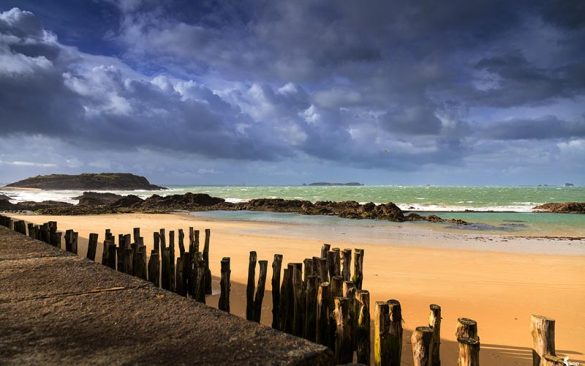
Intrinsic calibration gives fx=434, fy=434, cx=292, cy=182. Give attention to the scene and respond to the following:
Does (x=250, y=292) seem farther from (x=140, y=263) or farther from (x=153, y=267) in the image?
(x=140, y=263)

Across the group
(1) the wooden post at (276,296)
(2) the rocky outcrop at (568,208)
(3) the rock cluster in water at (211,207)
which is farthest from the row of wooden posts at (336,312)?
(2) the rocky outcrop at (568,208)

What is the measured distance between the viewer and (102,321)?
12.3 ft

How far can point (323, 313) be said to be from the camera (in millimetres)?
4957

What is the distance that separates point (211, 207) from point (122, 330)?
36.0 meters

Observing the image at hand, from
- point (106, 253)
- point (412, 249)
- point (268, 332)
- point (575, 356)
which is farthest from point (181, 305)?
point (412, 249)

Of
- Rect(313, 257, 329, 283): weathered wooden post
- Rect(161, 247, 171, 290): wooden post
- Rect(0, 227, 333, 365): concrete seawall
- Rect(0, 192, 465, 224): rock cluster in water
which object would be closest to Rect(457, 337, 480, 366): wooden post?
Rect(0, 227, 333, 365): concrete seawall

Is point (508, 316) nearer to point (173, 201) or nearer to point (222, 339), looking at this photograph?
point (222, 339)

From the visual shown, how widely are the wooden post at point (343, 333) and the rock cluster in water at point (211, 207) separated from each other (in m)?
25.1

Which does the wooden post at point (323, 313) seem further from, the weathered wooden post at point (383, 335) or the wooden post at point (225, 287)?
the wooden post at point (225, 287)

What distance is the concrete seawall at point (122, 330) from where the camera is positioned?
305 cm

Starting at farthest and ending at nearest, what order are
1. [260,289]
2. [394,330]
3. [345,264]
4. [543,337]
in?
[345,264] < [260,289] < [394,330] < [543,337]

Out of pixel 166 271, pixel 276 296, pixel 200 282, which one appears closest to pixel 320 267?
pixel 276 296

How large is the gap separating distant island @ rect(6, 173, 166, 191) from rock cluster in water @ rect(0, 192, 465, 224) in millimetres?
61754

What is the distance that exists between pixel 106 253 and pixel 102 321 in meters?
4.30
